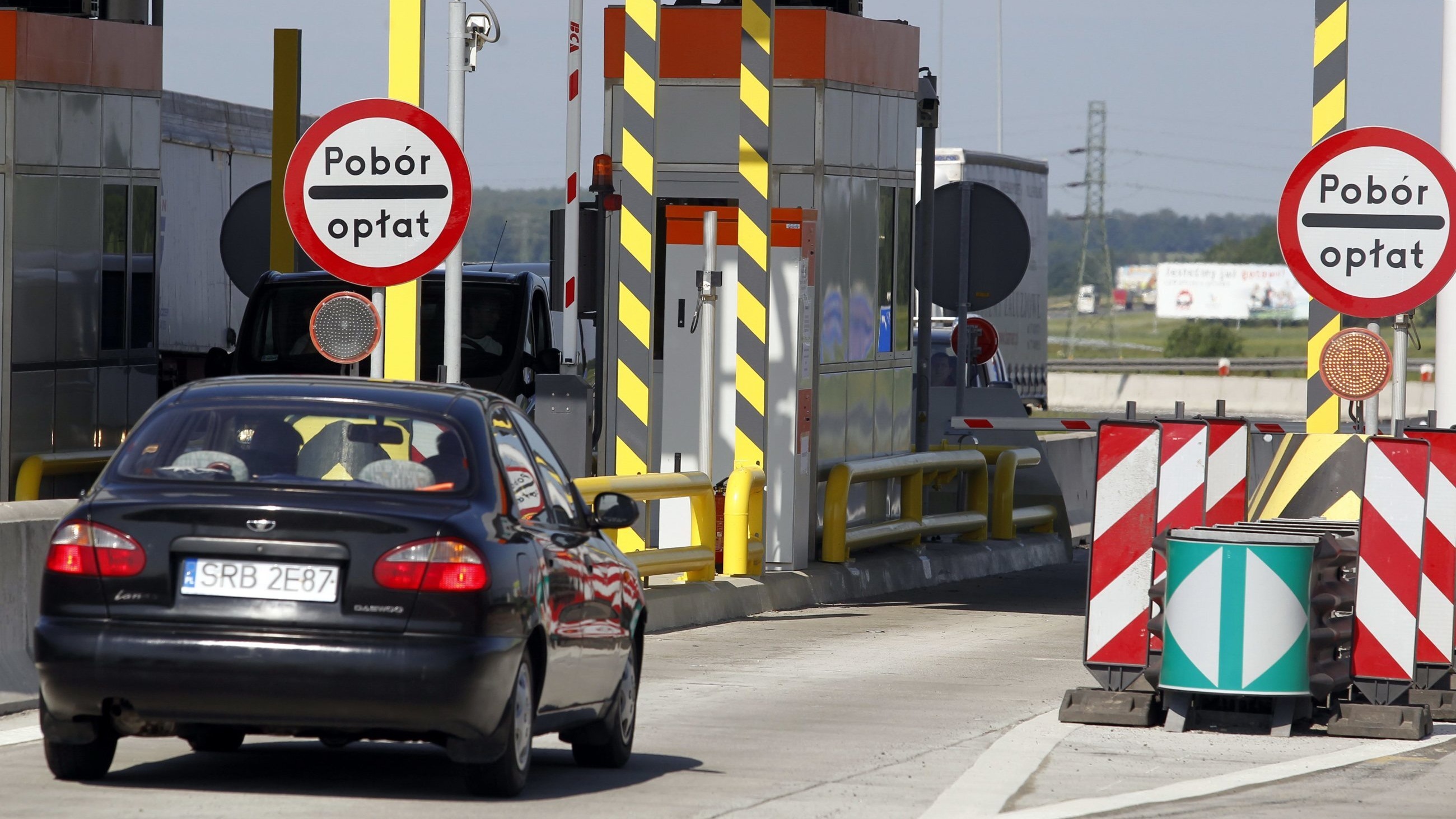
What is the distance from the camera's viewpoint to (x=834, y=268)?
16953 mm

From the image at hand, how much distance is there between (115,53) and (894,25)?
18.3 feet

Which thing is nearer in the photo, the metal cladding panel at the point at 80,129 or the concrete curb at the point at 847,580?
the concrete curb at the point at 847,580

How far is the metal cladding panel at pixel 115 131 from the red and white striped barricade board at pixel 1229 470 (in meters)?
8.65

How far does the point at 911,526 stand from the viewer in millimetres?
18266

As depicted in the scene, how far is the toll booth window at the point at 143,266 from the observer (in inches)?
669

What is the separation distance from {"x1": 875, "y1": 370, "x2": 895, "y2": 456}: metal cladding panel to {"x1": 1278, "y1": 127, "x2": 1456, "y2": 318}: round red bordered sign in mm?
6688

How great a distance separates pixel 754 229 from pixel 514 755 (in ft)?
27.7

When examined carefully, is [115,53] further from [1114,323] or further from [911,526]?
[1114,323]

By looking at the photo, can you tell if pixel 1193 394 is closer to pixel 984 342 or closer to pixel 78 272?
pixel 984 342

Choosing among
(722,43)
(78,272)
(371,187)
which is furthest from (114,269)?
(371,187)

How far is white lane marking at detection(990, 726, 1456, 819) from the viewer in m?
7.92

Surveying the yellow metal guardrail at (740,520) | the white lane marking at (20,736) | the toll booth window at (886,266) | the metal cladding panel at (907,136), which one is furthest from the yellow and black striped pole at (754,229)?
the white lane marking at (20,736)

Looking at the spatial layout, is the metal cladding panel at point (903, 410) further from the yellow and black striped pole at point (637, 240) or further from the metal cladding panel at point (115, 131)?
the metal cladding panel at point (115, 131)

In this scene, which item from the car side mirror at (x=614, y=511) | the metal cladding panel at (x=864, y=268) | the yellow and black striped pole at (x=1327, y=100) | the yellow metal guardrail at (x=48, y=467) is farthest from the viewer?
the metal cladding panel at (x=864, y=268)
